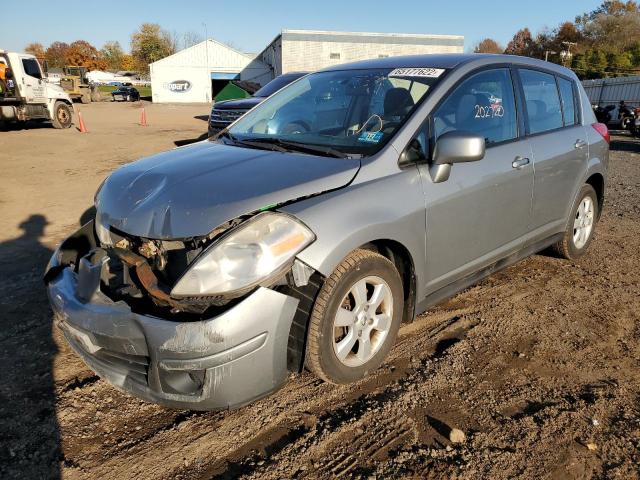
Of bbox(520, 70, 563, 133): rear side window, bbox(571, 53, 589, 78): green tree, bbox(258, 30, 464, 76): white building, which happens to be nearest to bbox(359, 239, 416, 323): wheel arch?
bbox(520, 70, 563, 133): rear side window

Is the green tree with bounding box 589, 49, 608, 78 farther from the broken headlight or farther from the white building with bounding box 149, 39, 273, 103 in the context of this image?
the broken headlight

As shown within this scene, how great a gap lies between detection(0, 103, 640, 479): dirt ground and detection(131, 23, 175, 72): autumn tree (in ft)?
312

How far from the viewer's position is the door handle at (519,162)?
11.4 feet

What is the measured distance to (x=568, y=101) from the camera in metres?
4.37

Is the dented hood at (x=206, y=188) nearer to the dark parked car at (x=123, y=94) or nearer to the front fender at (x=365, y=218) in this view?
the front fender at (x=365, y=218)

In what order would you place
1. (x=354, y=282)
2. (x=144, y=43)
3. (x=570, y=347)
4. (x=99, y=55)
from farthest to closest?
(x=99, y=55) → (x=144, y=43) → (x=570, y=347) → (x=354, y=282)

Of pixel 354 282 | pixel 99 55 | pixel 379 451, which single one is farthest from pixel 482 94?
pixel 99 55

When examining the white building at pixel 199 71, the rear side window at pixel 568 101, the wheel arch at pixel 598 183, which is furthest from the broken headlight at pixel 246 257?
the white building at pixel 199 71

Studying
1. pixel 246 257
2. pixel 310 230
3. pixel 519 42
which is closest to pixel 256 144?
pixel 310 230

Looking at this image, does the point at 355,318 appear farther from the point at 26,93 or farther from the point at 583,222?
the point at 26,93

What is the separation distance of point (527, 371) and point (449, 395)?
0.61 meters

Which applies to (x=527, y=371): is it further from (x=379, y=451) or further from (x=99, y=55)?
(x=99, y=55)

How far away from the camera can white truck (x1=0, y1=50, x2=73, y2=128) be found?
16.1m

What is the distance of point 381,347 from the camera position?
2.83 m
